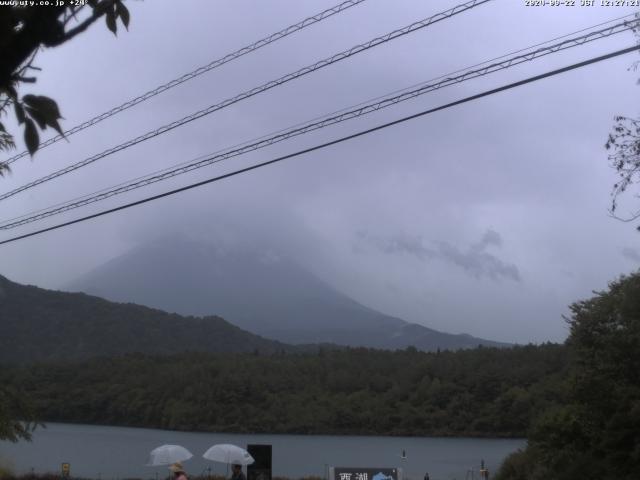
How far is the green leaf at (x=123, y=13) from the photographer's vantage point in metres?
3.65

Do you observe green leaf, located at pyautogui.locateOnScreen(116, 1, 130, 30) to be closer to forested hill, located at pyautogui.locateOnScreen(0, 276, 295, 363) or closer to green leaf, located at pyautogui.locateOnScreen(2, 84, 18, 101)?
green leaf, located at pyautogui.locateOnScreen(2, 84, 18, 101)

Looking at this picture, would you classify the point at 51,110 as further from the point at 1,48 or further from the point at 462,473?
the point at 462,473

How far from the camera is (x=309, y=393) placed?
7369 cm

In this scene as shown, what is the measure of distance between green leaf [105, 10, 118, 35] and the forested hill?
85.6 metres

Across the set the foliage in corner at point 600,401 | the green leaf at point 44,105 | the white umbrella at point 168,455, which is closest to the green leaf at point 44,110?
the green leaf at point 44,105

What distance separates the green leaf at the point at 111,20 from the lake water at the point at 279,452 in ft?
97.9

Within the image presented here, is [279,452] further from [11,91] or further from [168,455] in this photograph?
[11,91]

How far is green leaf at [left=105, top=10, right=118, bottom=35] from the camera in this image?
362 cm

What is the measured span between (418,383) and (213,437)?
1872 centimetres

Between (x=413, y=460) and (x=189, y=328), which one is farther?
(x=189, y=328)

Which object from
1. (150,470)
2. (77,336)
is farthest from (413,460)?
(77,336)

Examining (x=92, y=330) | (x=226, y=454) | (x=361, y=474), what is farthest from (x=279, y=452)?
(x=92, y=330)

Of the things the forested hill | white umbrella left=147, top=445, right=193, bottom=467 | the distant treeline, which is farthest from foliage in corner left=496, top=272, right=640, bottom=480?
the forested hill

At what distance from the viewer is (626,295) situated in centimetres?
2008
